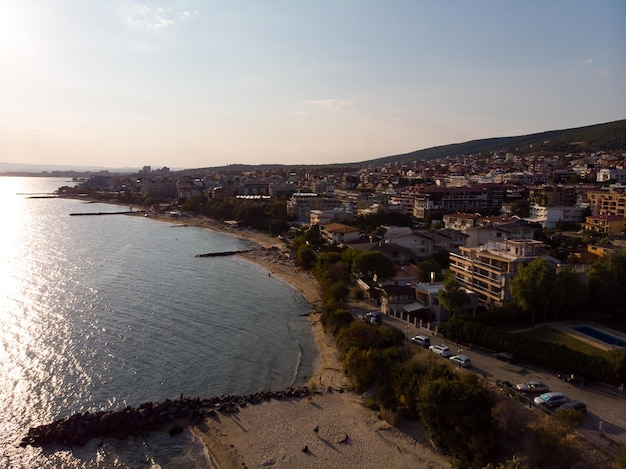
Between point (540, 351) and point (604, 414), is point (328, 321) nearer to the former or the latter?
point (540, 351)

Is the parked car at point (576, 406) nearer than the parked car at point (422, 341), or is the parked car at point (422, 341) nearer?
the parked car at point (576, 406)

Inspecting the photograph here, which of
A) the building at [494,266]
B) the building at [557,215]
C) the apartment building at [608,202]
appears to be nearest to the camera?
Answer: the building at [494,266]

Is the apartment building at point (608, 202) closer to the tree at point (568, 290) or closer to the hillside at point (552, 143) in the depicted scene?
the tree at point (568, 290)

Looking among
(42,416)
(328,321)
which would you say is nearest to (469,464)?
(328,321)

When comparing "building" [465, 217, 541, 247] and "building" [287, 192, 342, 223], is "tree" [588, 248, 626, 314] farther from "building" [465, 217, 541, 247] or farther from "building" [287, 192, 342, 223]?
"building" [287, 192, 342, 223]

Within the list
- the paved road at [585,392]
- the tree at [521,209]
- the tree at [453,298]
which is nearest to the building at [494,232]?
the tree at [453,298]

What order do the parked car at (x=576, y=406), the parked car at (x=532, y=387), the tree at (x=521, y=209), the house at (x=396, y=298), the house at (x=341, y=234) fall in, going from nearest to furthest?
the parked car at (x=576, y=406)
the parked car at (x=532, y=387)
the house at (x=396, y=298)
the house at (x=341, y=234)
the tree at (x=521, y=209)

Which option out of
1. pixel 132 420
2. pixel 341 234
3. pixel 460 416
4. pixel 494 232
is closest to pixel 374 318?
pixel 460 416

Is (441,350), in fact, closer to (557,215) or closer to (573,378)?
(573,378)
